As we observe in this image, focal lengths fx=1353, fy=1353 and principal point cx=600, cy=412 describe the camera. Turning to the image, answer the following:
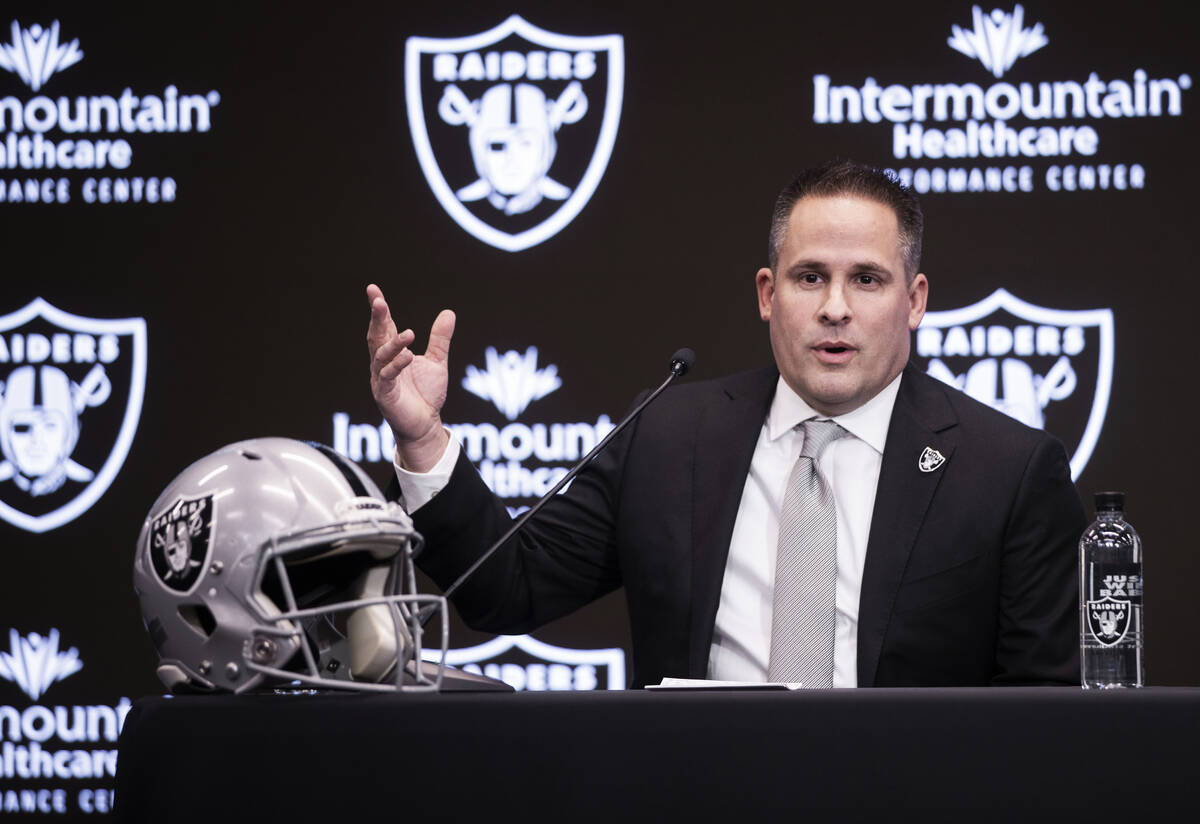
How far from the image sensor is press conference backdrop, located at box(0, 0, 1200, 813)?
3.36 meters

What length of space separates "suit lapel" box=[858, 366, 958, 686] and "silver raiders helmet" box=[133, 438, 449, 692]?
854mm

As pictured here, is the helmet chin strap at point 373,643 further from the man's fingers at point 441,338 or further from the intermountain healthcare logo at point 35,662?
the intermountain healthcare logo at point 35,662

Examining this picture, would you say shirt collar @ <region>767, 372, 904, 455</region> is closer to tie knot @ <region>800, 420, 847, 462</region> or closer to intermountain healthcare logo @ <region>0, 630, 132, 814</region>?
tie knot @ <region>800, 420, 847, 462</region>

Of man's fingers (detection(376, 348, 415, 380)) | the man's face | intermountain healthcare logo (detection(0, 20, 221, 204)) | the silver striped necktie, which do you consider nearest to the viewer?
man's fingers (detection(376, 348, 415, 380))

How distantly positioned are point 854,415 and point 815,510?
8.3 inches

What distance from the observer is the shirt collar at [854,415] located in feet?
7.69

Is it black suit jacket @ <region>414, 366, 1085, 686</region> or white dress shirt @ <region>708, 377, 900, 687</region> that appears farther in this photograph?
white dress shirt @ <region>708, 377, 900, 687</region>

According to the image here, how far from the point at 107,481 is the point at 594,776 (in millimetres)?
2576

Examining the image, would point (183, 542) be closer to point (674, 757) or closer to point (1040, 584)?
point (674, 757)

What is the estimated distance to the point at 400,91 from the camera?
11.6 feet

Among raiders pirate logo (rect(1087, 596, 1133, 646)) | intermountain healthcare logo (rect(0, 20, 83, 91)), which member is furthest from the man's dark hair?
intermountain healthcare logo (rect(0, 20, 83, 91))

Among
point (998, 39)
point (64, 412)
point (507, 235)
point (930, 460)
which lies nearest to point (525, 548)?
point (930, 460)

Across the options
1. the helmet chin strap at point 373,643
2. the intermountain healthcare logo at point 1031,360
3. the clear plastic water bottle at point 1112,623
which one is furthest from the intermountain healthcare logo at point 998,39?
the helmet chin strap at point 373,643

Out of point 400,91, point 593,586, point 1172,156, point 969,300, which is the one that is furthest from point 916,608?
point 400,91
